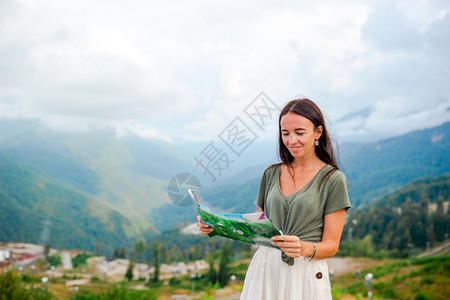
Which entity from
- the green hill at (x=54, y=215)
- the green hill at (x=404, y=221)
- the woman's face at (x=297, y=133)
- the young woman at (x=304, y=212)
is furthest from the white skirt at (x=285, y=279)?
the green hill at (x=54, y=215)

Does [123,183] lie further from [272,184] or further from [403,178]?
[272,184]

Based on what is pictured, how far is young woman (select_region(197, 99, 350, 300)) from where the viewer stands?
1.57 meters

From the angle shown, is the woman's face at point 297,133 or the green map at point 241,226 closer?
the green map at point 241,226

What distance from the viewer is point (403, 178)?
5559 cm

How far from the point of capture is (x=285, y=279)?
1.60 m

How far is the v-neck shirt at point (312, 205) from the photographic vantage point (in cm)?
159

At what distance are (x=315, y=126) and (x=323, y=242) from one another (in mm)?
480

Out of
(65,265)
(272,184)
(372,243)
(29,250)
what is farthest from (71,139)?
(272,184)

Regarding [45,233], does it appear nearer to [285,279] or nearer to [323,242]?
[285,279]

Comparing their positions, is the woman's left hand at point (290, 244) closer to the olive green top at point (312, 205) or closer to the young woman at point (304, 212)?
the young woman at point (304, 212)

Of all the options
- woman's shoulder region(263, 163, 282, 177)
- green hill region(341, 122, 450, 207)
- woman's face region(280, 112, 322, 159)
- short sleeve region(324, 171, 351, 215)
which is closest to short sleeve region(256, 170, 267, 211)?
woman's shoulder region(263, 163, 282, 177)

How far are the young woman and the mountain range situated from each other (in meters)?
30.8

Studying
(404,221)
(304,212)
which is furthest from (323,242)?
(404,221)

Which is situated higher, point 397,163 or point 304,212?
point 397,163
